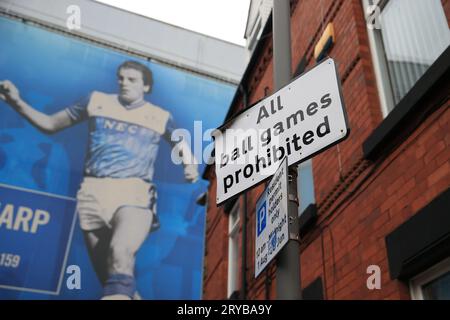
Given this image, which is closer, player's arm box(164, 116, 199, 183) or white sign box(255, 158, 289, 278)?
white sign box(255, 158, 289, 278)

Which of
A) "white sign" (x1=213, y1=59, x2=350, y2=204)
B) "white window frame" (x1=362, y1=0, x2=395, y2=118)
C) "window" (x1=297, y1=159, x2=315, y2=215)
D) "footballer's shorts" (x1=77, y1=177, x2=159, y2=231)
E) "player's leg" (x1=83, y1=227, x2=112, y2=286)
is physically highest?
"footballer's shorts" (x1=77, y1=177, x2=159, y2=231)

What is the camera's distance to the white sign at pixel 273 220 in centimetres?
253

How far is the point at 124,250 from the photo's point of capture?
21.1m

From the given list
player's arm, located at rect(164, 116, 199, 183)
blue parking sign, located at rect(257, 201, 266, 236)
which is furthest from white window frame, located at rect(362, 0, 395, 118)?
player's arm, located at rect(164, 116, 199, 183)

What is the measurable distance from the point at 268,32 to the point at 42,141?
53.5 ft

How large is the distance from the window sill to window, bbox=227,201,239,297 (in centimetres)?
615

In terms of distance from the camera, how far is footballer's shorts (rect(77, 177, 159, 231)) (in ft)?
69.5

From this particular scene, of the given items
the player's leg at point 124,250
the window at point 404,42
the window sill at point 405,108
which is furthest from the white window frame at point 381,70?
the player's leg at point 124,250

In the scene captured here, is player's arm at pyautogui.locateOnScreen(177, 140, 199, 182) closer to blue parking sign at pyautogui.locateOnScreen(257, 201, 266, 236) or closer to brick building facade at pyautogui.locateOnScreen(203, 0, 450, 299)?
brick building facade at pyautogui.locateOnScreen(203, 0, 450, 299)

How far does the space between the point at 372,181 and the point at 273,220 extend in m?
2.40

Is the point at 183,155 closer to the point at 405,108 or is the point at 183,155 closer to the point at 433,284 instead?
the point at 405,108

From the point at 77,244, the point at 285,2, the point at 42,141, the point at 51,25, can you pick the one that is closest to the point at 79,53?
the point at 51,25

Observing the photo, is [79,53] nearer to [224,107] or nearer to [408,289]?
[224,107]

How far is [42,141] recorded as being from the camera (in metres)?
22.4
